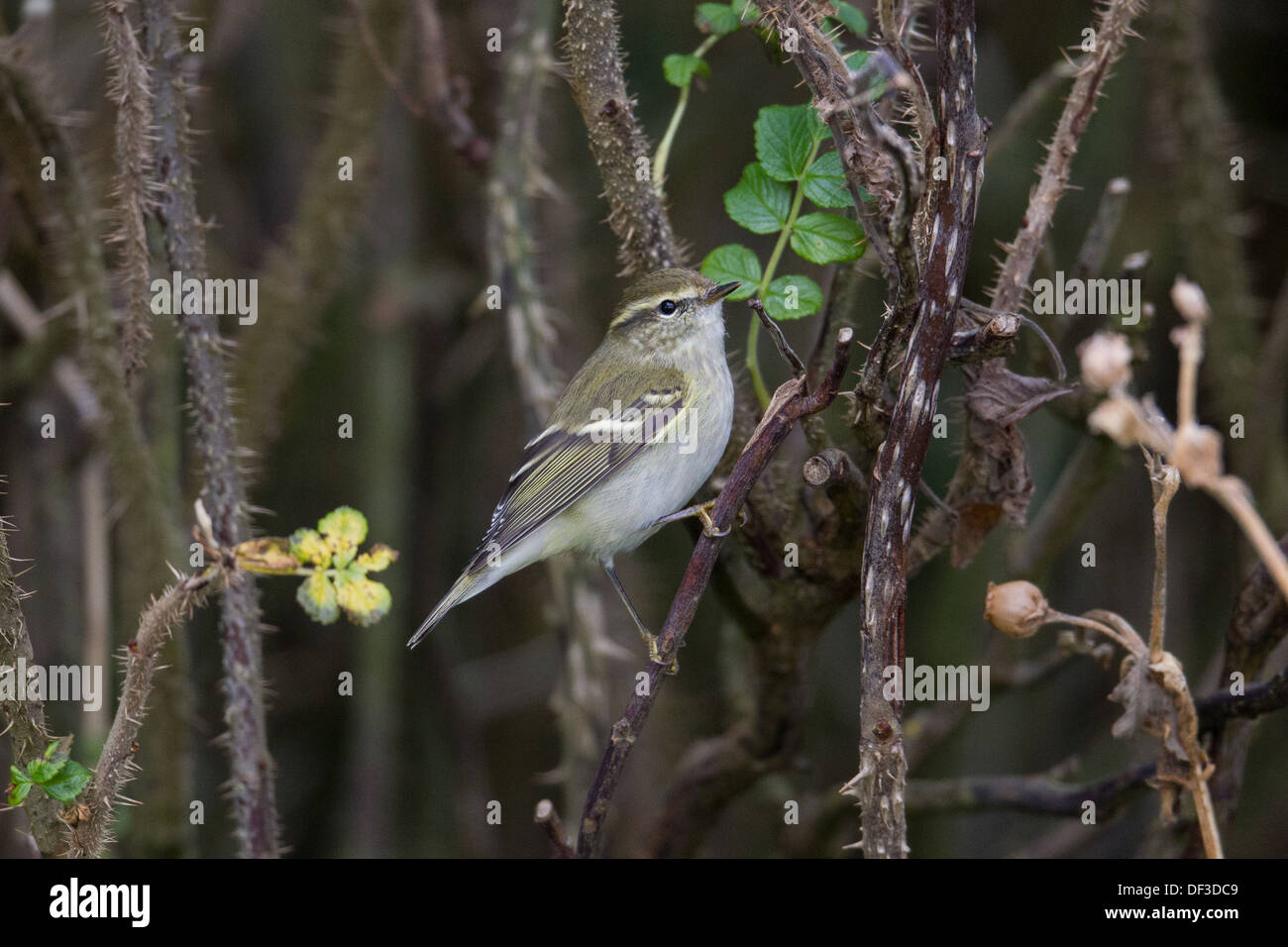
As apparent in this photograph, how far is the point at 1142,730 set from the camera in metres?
2.39

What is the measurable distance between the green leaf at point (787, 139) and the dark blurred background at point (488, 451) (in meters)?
2.05

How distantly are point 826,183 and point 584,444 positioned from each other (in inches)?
53.7

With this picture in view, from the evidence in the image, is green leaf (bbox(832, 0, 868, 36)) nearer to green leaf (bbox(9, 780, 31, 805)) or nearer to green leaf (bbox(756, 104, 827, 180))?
green leaf (bbox(756, 104, 827, 180))

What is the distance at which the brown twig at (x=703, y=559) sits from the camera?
2.32 m

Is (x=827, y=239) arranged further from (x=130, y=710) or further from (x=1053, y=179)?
(x=130, y=710)

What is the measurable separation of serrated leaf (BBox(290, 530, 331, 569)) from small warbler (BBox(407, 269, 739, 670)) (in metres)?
1.02

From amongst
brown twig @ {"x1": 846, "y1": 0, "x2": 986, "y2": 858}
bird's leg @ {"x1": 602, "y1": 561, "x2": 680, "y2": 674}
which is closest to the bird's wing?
bird's leg @ {"x1": 602, "y1": 561, "x2": 680, "y2": 674}

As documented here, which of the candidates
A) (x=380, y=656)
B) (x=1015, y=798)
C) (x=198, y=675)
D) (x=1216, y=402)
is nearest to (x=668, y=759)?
(x=380, y=656)

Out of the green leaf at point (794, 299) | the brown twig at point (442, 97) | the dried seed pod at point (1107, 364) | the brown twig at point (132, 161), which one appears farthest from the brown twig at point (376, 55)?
the dried seed pod at point (1107, 364)

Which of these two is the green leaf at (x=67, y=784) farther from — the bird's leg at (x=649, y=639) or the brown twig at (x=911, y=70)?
the brown twig at (x=911, y=70)

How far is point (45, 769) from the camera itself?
2.22 metres

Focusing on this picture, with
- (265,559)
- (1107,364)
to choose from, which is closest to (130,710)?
(265,559)

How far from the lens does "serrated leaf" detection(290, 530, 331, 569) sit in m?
2.33
